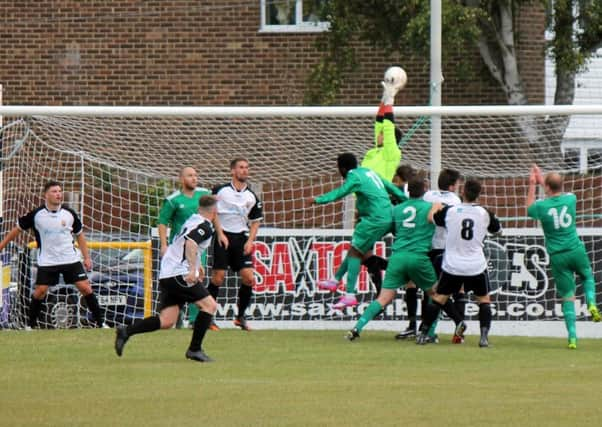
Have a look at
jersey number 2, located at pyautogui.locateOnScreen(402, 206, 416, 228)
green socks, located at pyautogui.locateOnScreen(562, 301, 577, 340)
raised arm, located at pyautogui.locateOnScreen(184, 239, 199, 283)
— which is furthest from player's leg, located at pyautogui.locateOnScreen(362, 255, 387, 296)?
raised arm, located at pyautogui.locateOnScreen(184, 239, 199, 283)

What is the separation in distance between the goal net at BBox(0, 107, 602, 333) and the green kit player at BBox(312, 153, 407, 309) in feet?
4.64

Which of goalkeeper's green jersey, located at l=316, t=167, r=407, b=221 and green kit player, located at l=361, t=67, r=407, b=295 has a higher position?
green kit player, located at l=361, t=67, r=407, b=295

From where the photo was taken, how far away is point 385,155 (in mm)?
14773

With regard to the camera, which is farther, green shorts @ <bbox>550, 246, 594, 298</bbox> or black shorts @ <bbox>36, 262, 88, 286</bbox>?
black shorts @ <bbox>36, 262, 88, 286</bbox>

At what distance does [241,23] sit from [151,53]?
1.72 m

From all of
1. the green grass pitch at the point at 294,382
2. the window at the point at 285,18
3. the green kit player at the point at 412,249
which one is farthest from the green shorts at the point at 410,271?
the window at the point at 285,18

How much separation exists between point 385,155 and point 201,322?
147 inches

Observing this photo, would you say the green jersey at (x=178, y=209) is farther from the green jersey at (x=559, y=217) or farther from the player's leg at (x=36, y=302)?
the green jersey at (x=559, y=217)

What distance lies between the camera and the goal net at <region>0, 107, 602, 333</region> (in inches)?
645

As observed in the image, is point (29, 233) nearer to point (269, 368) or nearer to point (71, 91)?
point (71, 91)

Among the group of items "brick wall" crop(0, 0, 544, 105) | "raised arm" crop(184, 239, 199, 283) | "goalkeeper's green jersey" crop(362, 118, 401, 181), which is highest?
"brick wall" crop(0, 0, 544, 105)

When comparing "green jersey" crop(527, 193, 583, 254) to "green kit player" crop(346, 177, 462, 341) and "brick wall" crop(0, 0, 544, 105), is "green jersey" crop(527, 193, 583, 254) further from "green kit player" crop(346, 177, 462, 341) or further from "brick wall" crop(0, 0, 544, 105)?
"brick wall" crop(0, 0, 544, 105)

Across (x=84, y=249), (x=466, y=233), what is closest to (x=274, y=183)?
(x=84, y=249)

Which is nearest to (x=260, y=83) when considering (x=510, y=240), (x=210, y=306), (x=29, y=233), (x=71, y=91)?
(x=71, y=91)
